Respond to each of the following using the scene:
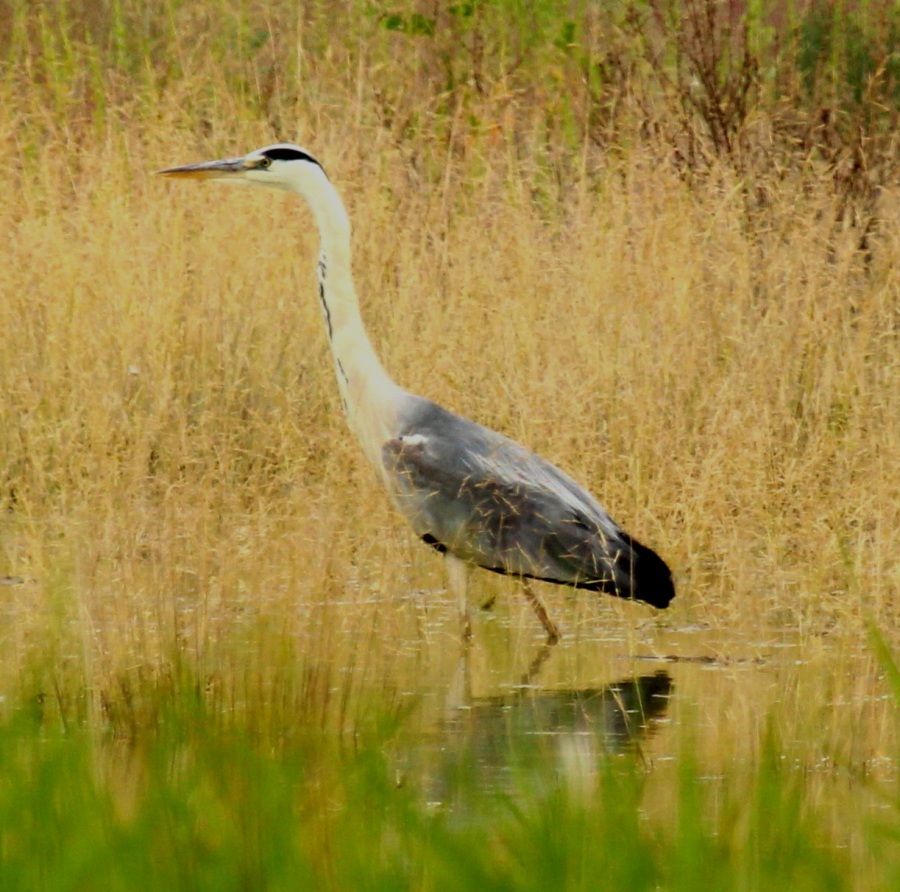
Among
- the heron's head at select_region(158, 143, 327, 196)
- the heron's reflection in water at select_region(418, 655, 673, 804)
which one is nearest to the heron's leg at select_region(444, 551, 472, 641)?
the heron's reflection in water at select_region(418, 655, 673, 804)

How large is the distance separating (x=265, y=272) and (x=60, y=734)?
3.87 metres

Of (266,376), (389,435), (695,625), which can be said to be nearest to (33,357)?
(266,376)

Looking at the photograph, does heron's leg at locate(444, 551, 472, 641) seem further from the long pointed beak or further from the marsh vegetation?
the long pointed beak

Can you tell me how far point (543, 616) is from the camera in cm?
542

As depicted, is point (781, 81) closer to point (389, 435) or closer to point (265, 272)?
point (265, 272)

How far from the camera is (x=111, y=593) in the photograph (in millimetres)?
5559

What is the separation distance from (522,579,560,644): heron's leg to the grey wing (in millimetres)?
91

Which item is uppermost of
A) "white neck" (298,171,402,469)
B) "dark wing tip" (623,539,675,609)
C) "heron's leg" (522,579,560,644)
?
"white neck" (298,171,402,469)

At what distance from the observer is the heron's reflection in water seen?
4.12 meters

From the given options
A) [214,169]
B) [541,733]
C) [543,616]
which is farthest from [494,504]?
[214,169]

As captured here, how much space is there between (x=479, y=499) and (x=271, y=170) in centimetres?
→ 140

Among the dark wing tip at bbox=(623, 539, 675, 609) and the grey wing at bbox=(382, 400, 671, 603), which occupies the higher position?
the grey wing at bbox=(382, 400, 671, 603)

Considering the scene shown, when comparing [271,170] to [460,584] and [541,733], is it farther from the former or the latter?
[541,733]

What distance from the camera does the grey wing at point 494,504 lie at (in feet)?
18.2
